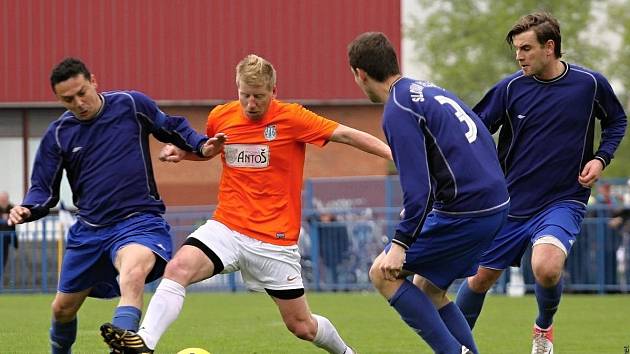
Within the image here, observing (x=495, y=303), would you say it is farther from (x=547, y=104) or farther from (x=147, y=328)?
(x=147, y=328)

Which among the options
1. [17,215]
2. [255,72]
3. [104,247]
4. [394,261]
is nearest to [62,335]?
[104,247]

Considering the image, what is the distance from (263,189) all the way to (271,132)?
357 mm

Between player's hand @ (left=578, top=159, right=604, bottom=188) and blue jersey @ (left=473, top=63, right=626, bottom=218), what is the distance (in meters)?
0.13

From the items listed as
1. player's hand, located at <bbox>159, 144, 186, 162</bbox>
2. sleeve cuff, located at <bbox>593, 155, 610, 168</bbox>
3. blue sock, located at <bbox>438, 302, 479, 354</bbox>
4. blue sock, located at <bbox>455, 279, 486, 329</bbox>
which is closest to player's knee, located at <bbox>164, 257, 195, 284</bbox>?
player's hand, located at <bbox>159, 144, 186, 162</bbox>

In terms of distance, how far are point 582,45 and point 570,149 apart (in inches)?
1655

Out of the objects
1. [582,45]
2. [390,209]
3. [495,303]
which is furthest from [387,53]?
[582,45]

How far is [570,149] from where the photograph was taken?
8492 mm

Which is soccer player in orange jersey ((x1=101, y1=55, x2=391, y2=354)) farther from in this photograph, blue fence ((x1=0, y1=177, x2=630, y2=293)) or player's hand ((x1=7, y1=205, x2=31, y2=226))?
blue fence ((x1=0, y1=177, x2=630, y2=293))

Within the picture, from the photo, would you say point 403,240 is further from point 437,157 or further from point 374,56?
point 374,56

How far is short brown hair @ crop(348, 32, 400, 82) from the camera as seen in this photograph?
6891mm

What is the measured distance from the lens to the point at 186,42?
28.6 meters

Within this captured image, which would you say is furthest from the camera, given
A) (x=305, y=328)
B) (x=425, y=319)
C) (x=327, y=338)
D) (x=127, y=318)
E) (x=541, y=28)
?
(x=541, y=28)

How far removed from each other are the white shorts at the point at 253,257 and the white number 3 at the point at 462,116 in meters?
1.51

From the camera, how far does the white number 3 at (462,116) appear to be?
6.96 metres
